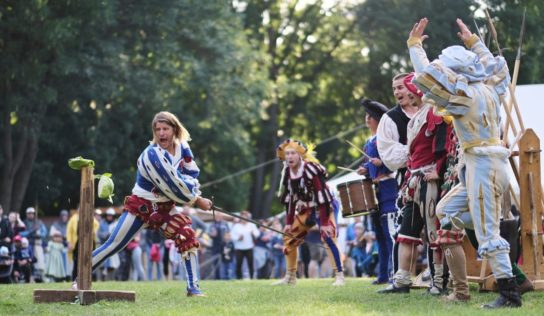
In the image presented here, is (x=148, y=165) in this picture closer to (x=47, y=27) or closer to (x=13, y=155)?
(x=47, y=27)

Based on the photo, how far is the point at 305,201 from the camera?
14.0 m

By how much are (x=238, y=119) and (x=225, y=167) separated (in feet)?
13.3

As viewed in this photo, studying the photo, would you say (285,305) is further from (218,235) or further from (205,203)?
(218,235)

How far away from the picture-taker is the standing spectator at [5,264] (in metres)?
19.6

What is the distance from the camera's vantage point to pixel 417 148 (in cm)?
1007

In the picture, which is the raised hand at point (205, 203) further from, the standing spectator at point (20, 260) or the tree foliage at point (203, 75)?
the tree foliage at point (203, 75)

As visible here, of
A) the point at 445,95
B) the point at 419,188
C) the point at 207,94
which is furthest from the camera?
the point at 207,94

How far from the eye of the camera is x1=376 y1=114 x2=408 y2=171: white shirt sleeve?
1067 centimetres

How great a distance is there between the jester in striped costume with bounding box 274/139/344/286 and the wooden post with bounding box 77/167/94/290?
451cm

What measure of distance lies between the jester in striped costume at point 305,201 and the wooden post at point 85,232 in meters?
4.51

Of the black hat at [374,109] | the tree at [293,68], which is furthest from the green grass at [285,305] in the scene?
the tree at [293,68]

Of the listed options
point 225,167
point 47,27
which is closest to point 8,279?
point 47,27

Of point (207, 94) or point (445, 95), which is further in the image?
point (207, 94)

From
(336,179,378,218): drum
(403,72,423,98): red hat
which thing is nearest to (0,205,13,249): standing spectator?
(336,179,378,218): drum
